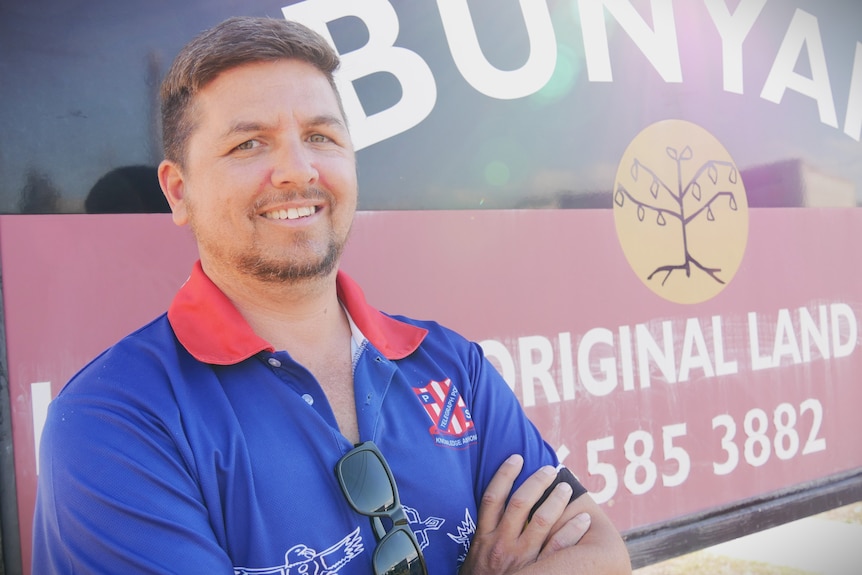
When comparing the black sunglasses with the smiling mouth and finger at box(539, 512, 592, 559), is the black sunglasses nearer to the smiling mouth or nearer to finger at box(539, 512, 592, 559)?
finger at box(539, 512, 592, 559)

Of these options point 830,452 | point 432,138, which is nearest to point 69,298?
point 432,138

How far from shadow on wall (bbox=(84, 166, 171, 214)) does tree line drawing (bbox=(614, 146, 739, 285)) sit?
3.61 feet

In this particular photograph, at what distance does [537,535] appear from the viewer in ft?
3.52

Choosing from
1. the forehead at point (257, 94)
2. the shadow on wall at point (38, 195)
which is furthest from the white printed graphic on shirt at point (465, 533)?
the shadow on wall at point (38, 195)

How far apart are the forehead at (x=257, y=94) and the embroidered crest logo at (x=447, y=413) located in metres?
0.47

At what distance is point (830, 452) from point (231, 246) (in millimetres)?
1920

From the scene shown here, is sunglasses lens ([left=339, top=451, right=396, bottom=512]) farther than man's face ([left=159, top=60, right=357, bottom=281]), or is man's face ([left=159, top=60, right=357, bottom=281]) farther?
man's face ([left=159, top=60, right=357, bottom=281])

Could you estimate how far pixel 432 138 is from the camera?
62.5 inches

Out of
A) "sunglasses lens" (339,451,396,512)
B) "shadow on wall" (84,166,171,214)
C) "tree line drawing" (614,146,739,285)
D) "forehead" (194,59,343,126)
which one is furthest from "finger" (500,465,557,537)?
"tree line drawing" (614,146,739,285)

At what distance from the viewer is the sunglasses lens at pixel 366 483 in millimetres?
949

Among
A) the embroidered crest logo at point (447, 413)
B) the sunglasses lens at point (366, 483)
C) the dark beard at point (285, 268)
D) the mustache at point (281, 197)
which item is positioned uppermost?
the mustache at point (281, 197)

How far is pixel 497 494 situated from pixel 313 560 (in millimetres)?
319

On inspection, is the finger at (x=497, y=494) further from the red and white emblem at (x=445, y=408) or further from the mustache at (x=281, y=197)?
the mustache at (x=281, y=197)

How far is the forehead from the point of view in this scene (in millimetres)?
1071
